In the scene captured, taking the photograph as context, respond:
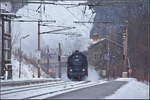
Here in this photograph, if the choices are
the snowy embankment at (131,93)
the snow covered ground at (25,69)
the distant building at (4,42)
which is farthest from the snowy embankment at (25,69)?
the snowy embankment at (131,93)

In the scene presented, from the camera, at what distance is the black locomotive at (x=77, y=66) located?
35.8 metres

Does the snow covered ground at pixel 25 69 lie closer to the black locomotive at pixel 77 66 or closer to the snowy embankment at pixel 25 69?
the snowy embankment at pixel 25 69

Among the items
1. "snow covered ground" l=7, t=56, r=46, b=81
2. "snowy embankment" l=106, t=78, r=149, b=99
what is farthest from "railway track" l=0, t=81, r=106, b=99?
"snow covered ground" l=7, t=56, r=46, b=81

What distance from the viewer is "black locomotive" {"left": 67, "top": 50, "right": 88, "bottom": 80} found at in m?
35.8

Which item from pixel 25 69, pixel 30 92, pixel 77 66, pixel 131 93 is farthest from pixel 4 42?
pixel 131 93

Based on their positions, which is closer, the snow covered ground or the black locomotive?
the black locomotive

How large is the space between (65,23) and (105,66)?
22.0 ft

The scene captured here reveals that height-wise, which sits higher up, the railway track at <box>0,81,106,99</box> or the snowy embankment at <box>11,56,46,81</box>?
the railway track at <box>0,81,106,99</box>

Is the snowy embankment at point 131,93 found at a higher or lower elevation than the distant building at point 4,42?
lower

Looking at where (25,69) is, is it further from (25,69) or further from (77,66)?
(77,66)

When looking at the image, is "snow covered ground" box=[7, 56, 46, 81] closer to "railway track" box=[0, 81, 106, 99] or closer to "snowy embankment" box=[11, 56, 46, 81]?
"snowy embankment" box=[11, 56, 46, 81]

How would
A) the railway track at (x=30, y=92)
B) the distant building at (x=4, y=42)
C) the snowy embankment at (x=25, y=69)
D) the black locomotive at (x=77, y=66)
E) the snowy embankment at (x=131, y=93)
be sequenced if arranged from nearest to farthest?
the snowy embankment at (x=131, y=93)
the railway track at (x=30, y=92)
the distant building at (x=4, y=42)
the black locomotive at (x=77, y=66)
the snowy embankment at (x=25, y=69)

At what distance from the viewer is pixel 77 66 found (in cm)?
3616

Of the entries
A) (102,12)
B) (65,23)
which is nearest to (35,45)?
(65,23)
